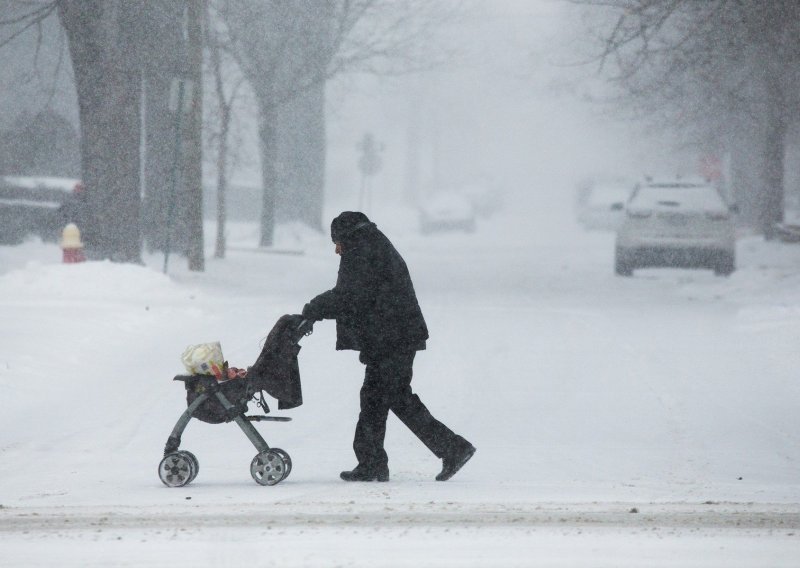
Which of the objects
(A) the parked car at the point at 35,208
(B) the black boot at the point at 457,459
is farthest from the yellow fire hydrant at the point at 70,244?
(B) the black boot at the point at 457,459

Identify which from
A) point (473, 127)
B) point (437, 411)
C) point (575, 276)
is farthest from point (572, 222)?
point (437, 411)

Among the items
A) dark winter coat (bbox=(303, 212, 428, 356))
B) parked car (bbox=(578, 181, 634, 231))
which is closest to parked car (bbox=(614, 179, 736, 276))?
dark winter coat (bbox=(303, 212, 428, 356))

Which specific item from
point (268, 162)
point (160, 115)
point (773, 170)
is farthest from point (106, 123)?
point (773, 170)

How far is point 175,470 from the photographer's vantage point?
7309 mm

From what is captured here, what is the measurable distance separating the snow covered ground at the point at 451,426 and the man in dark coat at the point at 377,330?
0.24 m

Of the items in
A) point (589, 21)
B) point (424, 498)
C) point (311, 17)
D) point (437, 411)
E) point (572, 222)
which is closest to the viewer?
point (424, 498)

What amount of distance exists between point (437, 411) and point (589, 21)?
2141cm

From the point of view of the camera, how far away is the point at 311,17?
1033 inches

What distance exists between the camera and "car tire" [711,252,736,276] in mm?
22500

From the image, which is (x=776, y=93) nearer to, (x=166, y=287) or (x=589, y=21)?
(x=589, y=21)

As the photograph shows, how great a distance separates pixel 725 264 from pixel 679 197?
53.3 inches

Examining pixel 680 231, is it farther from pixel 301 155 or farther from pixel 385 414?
pixel 385 414

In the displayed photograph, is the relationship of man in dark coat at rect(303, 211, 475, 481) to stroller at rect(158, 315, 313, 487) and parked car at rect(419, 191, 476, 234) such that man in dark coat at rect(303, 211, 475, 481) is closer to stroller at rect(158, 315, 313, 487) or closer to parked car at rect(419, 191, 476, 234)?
stroller at rect(158, 315, 313, 487)

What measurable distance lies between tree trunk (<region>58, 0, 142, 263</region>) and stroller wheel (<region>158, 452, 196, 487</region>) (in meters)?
11.6
